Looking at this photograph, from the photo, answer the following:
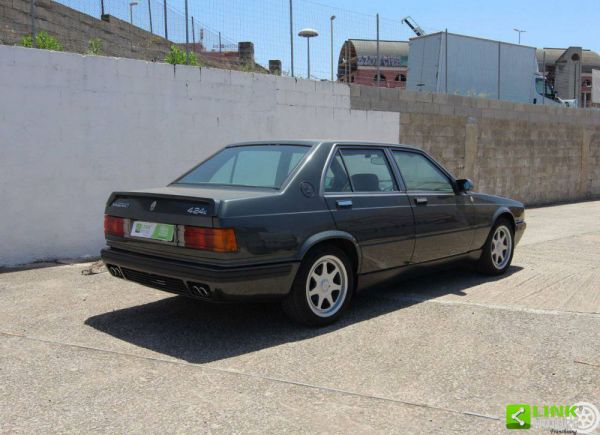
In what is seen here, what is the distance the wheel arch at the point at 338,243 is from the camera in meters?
4.22

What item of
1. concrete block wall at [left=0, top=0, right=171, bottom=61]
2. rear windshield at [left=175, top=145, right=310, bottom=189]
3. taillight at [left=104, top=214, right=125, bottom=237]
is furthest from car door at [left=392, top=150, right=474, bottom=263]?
concrete block wall at [left=0, top=0, right=171, bottom=61]

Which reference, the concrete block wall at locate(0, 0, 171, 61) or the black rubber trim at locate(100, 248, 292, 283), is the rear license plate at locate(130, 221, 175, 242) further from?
the concrete block wall at locate(0, 0, 171, 61)

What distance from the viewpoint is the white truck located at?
16453 millimetres

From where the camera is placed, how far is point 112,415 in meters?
3.04

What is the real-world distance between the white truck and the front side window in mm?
10308

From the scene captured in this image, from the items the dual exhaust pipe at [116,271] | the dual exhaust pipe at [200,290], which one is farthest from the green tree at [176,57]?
the dual exhaust pipe at [200,290]

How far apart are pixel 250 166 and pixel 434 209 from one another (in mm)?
1789

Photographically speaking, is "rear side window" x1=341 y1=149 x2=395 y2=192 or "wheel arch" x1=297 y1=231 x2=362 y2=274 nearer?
"wheel arch" x1=297 y1=231 x2=362 y2=274

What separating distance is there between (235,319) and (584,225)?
871 centimetres

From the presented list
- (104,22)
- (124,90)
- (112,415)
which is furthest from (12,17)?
(112,415)

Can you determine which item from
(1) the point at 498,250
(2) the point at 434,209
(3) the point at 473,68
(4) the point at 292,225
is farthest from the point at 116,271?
(3) the point at 473,68

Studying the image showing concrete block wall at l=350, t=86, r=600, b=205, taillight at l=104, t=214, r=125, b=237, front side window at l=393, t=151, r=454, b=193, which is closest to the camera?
taillight at l=104, t=214, r=125, b=237

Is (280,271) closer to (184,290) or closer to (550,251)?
(184,290)

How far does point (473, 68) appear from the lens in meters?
17.2
